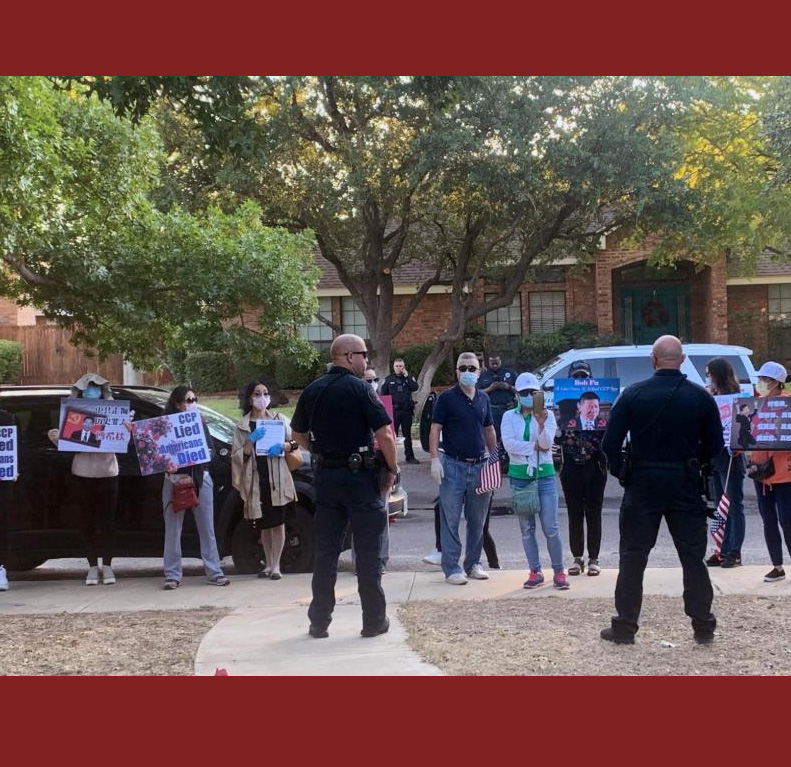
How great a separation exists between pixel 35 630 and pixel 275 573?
7.22ft

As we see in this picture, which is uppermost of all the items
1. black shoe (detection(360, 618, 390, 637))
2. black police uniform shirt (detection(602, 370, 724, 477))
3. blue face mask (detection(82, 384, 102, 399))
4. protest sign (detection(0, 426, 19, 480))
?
blue face mask (detection(82, 384, 102, 399))

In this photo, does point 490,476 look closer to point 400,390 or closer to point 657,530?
point 657,530

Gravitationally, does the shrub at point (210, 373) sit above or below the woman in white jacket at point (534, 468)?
above

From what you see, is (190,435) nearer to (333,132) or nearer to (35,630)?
(35,630)

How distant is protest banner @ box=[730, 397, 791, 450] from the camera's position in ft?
26.2

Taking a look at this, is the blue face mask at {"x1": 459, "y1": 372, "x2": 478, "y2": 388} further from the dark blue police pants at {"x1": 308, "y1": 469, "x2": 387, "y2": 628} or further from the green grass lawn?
the green grass lawn

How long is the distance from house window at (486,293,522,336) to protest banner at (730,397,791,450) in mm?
20270

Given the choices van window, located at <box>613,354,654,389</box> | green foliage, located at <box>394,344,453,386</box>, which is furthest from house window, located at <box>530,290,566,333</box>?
van window, located at <box>613,354,654,389</box>

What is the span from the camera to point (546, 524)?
7961mm

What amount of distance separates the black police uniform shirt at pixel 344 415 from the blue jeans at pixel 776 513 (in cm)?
355

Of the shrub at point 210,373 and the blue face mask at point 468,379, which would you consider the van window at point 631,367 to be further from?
the shrub at point 210,373

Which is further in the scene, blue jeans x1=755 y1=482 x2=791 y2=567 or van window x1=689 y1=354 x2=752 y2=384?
van window x1=689 y1=354 x2=752 y2=384

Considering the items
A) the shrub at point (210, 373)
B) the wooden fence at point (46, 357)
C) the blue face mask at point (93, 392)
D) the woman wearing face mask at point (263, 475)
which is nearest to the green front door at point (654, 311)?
the shrub at point (210, 373)

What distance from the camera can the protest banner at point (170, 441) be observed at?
27.9ft
